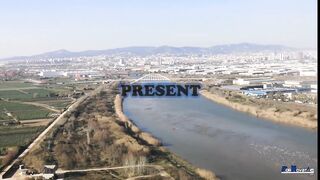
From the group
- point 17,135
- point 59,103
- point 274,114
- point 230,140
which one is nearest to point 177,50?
point 59,103

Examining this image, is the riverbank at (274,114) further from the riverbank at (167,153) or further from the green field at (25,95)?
the green field at (25,95)


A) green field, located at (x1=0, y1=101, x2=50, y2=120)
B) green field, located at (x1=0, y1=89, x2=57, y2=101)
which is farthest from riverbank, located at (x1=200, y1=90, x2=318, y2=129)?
green field, located at (x1=0, y1=89, x2=57, y2=101)

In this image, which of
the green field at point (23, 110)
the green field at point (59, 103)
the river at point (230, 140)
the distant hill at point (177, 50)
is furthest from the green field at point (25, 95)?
the distant hill at point (177, 50)

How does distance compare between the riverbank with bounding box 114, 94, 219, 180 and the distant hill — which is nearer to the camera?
the riverbank with bounding box 114, 94, 219, 180

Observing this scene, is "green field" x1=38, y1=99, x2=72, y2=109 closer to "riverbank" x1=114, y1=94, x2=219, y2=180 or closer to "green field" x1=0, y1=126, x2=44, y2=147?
"riverbank" x1=114, y1=94, x2=219, y2=180

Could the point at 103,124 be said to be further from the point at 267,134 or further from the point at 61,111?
the point at 267,134

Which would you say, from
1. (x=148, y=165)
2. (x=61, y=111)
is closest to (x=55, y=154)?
(x=148, y=165)

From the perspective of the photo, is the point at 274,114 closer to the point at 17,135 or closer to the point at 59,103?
the point at 17,135
